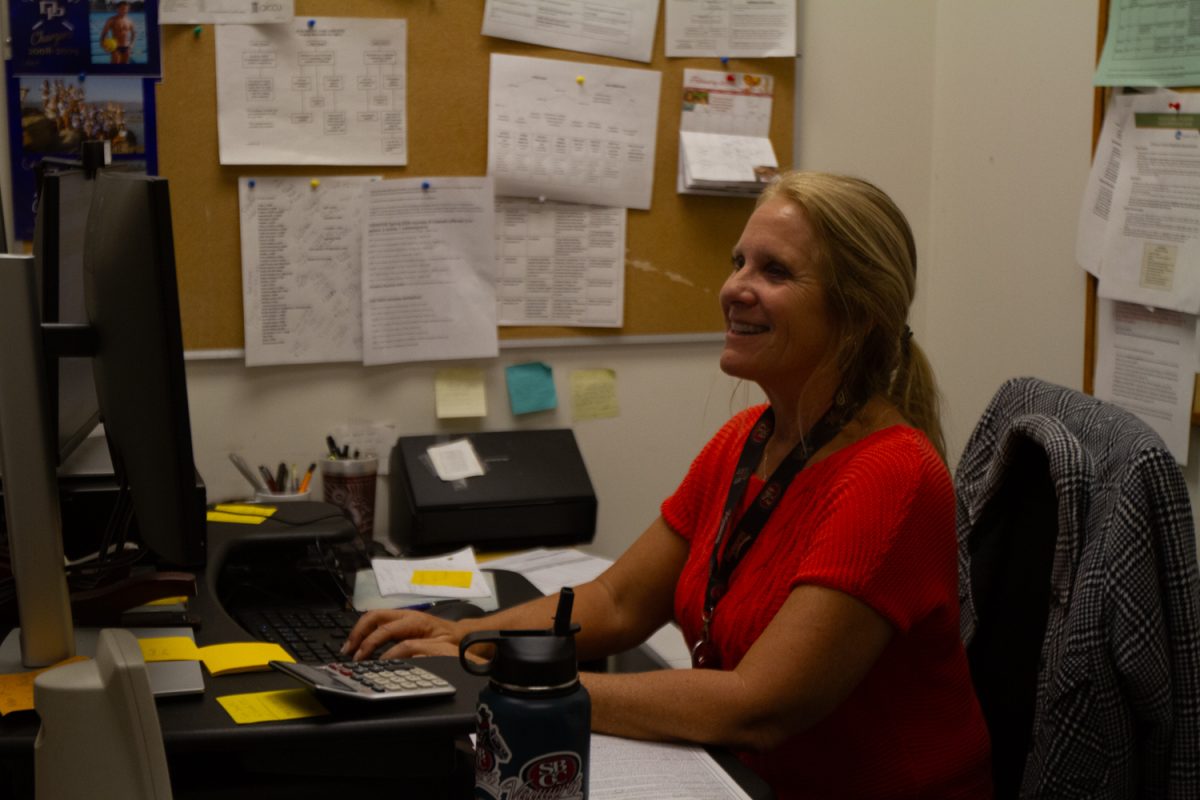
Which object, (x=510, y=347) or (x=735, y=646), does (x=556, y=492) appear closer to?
(x=510, y=347)

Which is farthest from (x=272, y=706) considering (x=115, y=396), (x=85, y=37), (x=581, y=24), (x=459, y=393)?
(x=581, y=24)

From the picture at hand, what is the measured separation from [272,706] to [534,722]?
354mm

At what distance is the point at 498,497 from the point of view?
7.36ft

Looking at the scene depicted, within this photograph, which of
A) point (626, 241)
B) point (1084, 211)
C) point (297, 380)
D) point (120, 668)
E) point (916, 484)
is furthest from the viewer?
point (626, 241)

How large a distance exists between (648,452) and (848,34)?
0.95m

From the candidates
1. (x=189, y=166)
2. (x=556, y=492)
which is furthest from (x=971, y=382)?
Result: (x=189, y=166)

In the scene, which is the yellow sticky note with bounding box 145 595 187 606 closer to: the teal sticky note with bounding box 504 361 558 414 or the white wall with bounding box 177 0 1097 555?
the white wall with bounding box 177 0 1097 555

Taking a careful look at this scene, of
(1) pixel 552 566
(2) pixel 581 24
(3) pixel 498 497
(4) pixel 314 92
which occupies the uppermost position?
(2) pixel 581 24

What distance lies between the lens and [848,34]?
8.56 feet

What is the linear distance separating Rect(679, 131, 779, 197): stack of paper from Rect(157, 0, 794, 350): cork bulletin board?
28 mm

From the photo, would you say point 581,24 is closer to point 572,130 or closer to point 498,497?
point 572,130

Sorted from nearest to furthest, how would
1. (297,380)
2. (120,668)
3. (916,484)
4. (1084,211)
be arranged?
(120,668) < (916,484) < (1084,211) < (297,380)

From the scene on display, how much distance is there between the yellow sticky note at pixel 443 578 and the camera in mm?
1954

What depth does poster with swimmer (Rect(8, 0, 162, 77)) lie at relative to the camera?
2.13 meters
